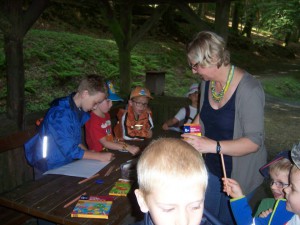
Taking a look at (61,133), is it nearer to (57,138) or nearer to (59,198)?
(57,138)

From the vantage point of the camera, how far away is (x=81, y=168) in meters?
2.78

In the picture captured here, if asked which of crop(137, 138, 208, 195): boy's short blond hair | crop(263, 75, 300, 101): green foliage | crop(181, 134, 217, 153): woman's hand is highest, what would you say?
crop(137, 138, 208, 195): boy's short blond hair

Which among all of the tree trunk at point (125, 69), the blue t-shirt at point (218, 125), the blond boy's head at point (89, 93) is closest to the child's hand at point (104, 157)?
the blond boy's head at point (89, 93)

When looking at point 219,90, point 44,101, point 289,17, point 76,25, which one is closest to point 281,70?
point 76,25

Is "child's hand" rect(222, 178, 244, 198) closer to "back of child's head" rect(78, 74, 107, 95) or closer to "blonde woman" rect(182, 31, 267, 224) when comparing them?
"blonde woman" rect(182, 31, 267, 224)

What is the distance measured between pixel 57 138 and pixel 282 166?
1.74 metres

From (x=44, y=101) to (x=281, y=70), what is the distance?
1539 centimetres

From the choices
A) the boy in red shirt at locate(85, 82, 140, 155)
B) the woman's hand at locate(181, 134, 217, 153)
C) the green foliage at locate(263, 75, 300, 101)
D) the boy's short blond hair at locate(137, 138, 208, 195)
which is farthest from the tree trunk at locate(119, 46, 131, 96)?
the green foliage at locate(263, 75, 300, 101)

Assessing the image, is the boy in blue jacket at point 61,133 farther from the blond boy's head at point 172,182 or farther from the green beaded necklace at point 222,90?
the blond boy's head at point 172,182

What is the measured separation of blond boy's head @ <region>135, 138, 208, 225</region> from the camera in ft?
4.02

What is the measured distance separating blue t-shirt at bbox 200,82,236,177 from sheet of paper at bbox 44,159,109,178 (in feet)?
3.17

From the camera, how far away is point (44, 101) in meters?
7.95

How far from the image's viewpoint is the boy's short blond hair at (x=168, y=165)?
1.23 meters

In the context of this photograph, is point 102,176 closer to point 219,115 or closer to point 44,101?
point 219,115
